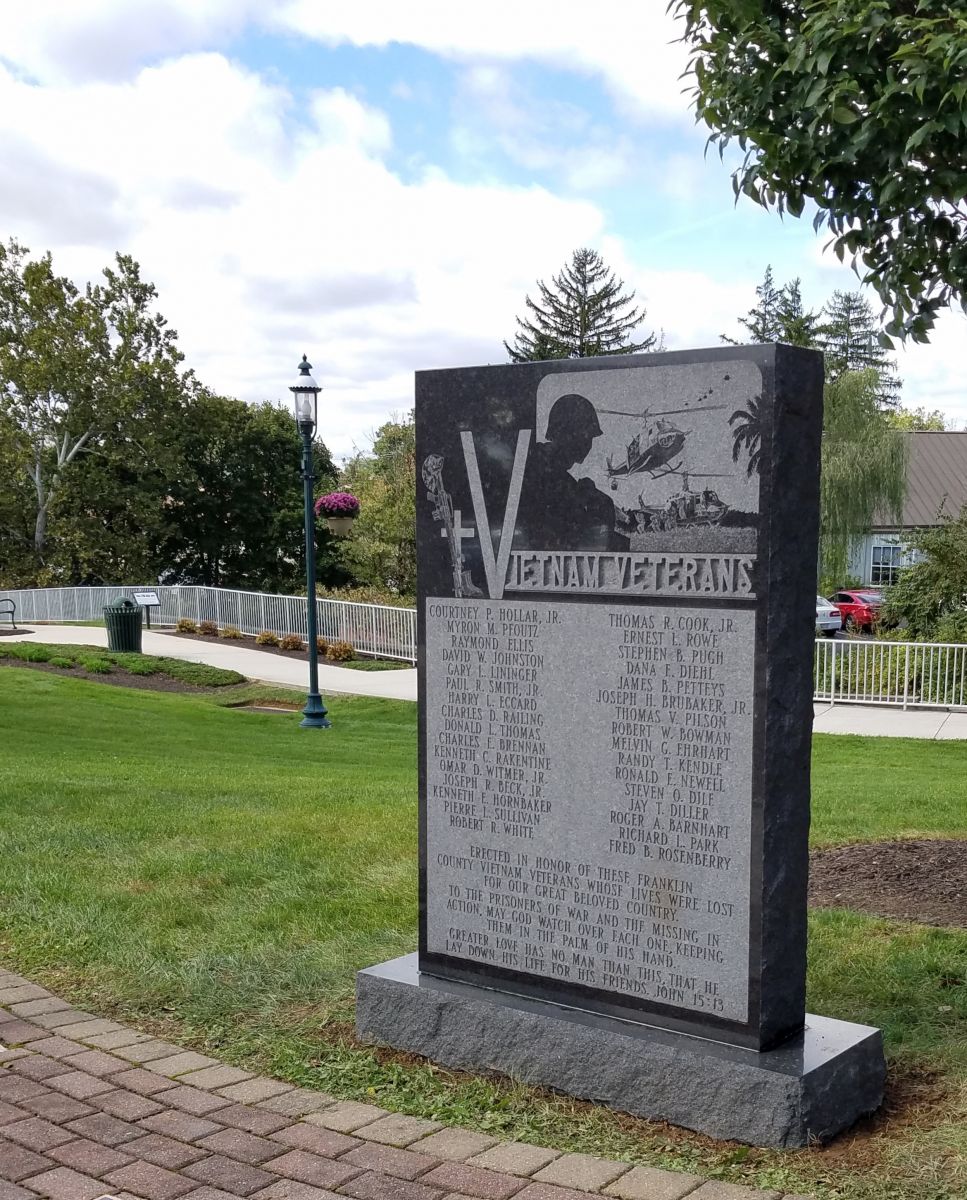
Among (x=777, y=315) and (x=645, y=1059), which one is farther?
(x=777, y=315)

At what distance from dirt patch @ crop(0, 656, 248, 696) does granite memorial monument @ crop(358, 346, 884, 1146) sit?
1534cm

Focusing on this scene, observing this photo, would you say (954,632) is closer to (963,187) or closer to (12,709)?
(12,709)

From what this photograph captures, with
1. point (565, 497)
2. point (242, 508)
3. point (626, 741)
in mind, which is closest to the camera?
point (626, 741)

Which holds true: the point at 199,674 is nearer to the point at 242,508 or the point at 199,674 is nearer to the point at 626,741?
the point at 626,741

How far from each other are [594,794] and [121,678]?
17.1m

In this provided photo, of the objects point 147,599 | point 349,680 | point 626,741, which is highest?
point 626,741

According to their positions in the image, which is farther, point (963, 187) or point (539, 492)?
point (963, 187)

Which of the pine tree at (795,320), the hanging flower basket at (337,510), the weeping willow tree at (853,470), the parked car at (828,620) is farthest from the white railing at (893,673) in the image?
the pine tree at (795,320)

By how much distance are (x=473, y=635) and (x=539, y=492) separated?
55 centimetres

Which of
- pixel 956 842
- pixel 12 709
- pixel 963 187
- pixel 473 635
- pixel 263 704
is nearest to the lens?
pixel 473 635

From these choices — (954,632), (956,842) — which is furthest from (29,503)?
(956,842)

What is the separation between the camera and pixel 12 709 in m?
14.3

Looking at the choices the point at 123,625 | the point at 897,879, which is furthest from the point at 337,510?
the point at 897,879

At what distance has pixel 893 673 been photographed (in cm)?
1830
